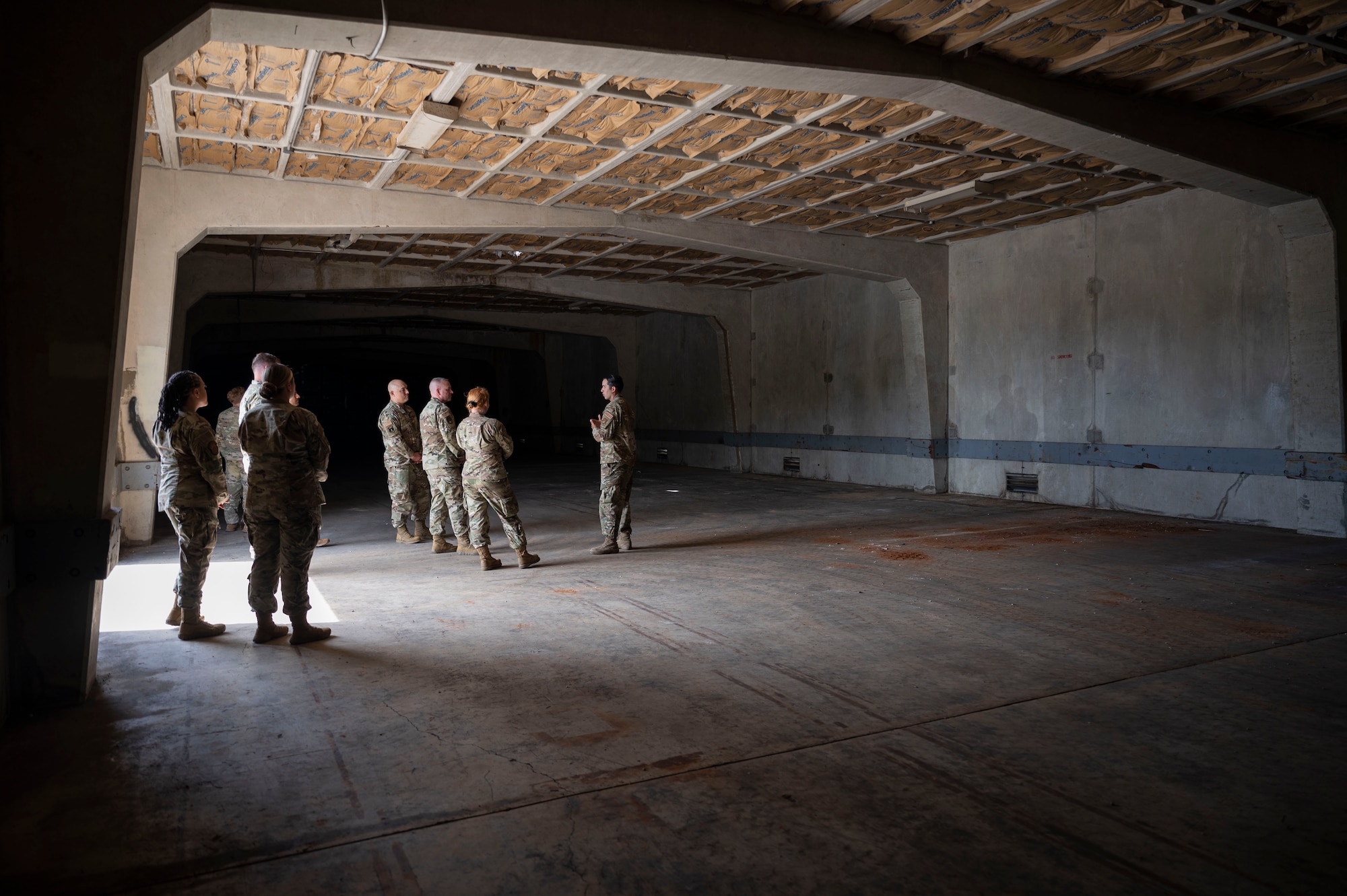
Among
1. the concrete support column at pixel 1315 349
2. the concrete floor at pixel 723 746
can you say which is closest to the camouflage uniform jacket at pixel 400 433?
the concrete floor at pixel 723 746

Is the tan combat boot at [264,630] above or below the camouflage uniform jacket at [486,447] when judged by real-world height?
below

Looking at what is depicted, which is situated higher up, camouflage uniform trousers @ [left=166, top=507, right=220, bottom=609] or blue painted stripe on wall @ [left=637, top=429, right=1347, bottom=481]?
blue painted stripe on wall @ [left=637, top=429, right=1347, bottom=481]

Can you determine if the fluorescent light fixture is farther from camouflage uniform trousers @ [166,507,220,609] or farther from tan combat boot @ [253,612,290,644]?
tan combat boot @ [253,612,290,644]

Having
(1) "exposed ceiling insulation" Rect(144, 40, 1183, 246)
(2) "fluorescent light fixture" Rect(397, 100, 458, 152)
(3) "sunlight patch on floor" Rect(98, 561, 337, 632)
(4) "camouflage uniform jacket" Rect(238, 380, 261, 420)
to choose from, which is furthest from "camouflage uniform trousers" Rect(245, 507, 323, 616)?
(2) "fluorescent light fixture" Rect(397, 100, 458, 152)

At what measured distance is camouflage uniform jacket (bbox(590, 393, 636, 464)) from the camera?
8.73 m

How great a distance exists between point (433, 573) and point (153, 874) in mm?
5214

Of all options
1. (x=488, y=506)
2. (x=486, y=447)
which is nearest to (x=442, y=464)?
(x=488, y=506)

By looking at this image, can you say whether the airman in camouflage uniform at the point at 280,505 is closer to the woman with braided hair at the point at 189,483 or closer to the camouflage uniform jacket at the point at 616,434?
the woman with braided hair at the point at 189,483

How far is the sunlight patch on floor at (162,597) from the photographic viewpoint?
6.15 m

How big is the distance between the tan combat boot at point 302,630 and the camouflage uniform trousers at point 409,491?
412cm

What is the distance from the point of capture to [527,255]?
14820 millimetres

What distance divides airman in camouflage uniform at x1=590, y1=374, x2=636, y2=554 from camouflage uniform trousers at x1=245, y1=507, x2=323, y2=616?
11.8 ft

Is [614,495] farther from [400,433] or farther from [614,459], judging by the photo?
[400,433]

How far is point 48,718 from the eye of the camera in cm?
411
